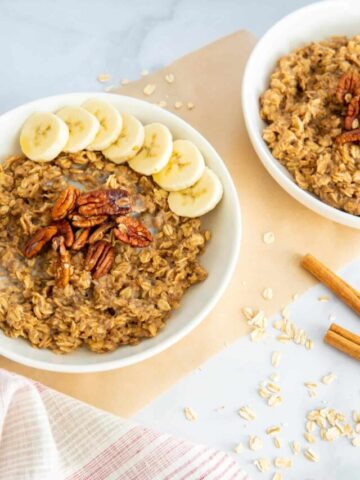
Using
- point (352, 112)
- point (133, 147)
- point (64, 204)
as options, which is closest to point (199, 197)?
point (133, 147)

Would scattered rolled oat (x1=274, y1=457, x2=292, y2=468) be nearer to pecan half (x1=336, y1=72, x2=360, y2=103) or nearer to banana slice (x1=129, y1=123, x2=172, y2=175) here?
banana slice (x1=129, y1=123, x2=172, y2=175)

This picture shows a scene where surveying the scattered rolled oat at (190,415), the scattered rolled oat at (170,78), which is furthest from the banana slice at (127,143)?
the scattered rolled oat at (190,415)

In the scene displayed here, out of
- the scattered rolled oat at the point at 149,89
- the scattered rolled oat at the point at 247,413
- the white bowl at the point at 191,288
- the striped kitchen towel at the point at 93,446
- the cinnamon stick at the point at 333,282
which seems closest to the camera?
the striped kitchen towel at the point at 93,446

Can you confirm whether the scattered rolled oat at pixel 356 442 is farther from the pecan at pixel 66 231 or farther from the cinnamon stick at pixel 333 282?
the pecan at pixel 66 231

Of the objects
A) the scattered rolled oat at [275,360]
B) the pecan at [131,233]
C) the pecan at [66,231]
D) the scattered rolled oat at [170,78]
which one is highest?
the scattered rolled oat at [170,78]

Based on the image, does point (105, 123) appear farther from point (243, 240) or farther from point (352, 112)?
point (352, 112)

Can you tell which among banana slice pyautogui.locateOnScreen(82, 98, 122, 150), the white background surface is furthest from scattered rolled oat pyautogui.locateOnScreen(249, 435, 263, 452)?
banana slice pyautogui.locateOnScreen(82, 98, 122, 150)

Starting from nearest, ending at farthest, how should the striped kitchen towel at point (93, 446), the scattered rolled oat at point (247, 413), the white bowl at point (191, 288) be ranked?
the striped kitchen towel at point (93, 446), the white bowl at point (191, 288), the scattered rolled oat at point (247, 413)
